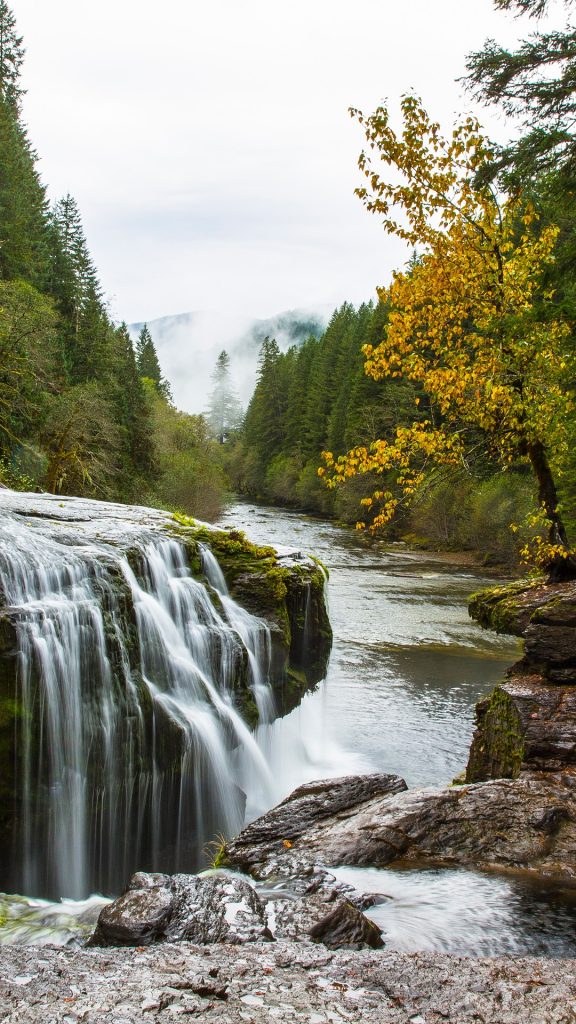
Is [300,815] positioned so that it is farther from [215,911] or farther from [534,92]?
[534,92]

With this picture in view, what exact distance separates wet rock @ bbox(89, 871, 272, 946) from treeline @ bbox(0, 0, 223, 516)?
17952 millimetres

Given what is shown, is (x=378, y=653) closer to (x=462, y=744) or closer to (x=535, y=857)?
(x=462, y=744)

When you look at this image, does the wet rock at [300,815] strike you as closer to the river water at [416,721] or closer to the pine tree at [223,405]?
the river water at [416,721]

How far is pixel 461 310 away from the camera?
8008 mm

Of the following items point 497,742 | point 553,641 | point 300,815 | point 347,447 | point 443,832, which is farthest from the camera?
point 347,447

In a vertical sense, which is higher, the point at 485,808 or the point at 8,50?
the point at 8,50

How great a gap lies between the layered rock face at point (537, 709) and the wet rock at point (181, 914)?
3330 mm

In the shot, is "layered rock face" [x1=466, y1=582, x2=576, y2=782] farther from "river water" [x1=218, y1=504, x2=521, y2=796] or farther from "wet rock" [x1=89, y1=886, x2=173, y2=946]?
"wet rock" [x1=89, y1=886, x2=173, y2=946]

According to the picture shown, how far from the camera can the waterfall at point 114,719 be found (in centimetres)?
676

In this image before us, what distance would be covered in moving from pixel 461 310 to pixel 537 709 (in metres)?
4.90

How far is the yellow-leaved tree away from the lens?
7.45 metres

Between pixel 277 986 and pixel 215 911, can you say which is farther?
pixel 215 911

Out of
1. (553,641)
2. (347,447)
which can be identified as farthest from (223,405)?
(553,641)

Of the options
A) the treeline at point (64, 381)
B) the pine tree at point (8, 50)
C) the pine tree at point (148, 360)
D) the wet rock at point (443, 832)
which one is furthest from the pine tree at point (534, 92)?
the pine tree at point (148, 360)
